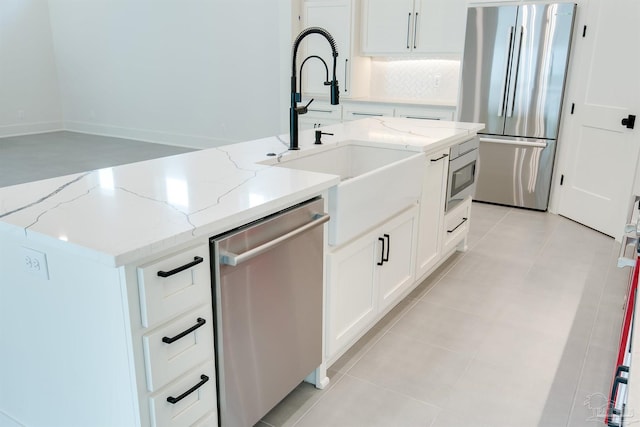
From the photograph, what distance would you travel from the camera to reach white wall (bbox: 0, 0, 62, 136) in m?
8.02

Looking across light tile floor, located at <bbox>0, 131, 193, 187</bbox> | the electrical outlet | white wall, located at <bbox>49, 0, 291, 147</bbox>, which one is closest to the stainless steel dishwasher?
the electrical outlet

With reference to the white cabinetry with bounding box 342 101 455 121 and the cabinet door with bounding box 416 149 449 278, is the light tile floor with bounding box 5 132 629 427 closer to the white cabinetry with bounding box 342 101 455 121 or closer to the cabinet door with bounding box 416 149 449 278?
the cabinet door with bounding box 416 149 449 278

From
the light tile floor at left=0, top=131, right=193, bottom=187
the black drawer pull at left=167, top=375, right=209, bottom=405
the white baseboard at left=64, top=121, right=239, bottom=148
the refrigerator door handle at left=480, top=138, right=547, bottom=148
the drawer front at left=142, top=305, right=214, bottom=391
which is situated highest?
the refrigerator door handle at left=480, top=138, right=547, bottom=148

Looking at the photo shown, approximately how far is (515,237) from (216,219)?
128 inches

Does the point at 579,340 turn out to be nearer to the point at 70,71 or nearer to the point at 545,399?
the point at 545,399

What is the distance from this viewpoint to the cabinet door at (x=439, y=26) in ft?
16.4

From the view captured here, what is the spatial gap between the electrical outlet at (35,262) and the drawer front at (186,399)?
449 millimetres

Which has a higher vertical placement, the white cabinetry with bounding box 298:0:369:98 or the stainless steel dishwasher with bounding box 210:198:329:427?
the white cabinetry with bounding box 298:0:369:98

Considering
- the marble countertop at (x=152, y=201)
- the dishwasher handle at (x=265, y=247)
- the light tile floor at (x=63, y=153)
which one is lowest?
the light tile floor at (x=63, y=153)

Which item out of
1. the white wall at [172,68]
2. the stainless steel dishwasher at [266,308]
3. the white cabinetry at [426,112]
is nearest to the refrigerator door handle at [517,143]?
the white cabinetry at [426,112]

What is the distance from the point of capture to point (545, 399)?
2.13 metres

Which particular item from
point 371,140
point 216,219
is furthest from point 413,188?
point 216,219

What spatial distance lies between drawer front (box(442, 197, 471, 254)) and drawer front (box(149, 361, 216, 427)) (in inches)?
81.9

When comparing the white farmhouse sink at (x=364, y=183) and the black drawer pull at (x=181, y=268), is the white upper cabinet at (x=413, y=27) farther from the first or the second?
the black drawer pull at (x=181, y=268)
